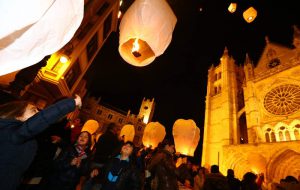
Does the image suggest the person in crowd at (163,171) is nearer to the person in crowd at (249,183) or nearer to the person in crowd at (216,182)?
the person in crowd at (216,182)

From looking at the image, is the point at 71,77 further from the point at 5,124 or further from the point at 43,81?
the point at 5,124

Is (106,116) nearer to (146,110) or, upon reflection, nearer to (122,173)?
(146,110)

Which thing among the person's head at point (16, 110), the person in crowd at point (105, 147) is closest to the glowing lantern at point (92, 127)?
the person in crowd at point (105, 147)

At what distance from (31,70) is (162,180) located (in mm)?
4560

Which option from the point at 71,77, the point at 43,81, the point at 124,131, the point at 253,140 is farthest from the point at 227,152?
the point at 43,81

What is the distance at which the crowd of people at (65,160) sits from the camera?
1.89m

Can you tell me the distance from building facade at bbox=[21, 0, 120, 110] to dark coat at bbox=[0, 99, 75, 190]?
20.8 ft

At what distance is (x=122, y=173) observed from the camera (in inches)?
127

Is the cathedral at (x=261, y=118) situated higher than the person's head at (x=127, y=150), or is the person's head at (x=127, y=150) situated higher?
the cathedral at (x=261, y=118)

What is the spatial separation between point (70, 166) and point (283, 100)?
2243 cm

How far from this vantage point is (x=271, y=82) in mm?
21219

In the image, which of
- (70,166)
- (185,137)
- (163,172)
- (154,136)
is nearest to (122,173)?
(70,166)

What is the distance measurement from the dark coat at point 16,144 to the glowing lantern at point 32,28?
966 mm

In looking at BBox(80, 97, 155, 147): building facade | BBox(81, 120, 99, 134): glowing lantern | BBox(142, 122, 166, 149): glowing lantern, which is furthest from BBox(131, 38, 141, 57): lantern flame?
BBox(80, 97, 155, 147): building facade
